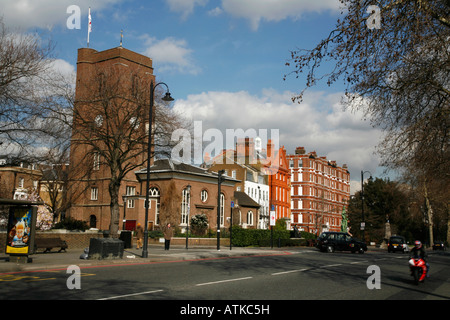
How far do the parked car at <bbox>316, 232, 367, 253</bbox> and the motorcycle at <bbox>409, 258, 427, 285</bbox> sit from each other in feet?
Result: 65.9

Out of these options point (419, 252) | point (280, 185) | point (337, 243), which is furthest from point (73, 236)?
point (280, 185)

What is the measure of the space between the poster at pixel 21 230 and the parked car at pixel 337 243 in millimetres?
23262

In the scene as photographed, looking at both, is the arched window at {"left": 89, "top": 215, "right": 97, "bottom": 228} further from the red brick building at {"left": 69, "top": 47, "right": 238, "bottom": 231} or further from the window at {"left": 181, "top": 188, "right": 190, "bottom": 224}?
the window at {"left": 181, "top": 188, "right": 190, "bottom": 224}

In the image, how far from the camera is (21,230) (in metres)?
17.1

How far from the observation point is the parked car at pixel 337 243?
33.6m

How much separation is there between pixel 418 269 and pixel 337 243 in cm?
2085

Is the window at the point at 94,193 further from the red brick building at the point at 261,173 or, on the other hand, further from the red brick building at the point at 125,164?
the red brick building at the point at 261,173

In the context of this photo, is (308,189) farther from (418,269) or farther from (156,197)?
(418,269)

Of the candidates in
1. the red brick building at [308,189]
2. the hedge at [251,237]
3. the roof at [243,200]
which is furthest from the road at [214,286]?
the red brick building at [308,189]

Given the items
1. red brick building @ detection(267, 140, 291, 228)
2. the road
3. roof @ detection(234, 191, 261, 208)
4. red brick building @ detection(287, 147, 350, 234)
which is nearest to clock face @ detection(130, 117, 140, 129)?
the road

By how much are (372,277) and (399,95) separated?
660cm

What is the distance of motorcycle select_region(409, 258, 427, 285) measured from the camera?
44.4ft
